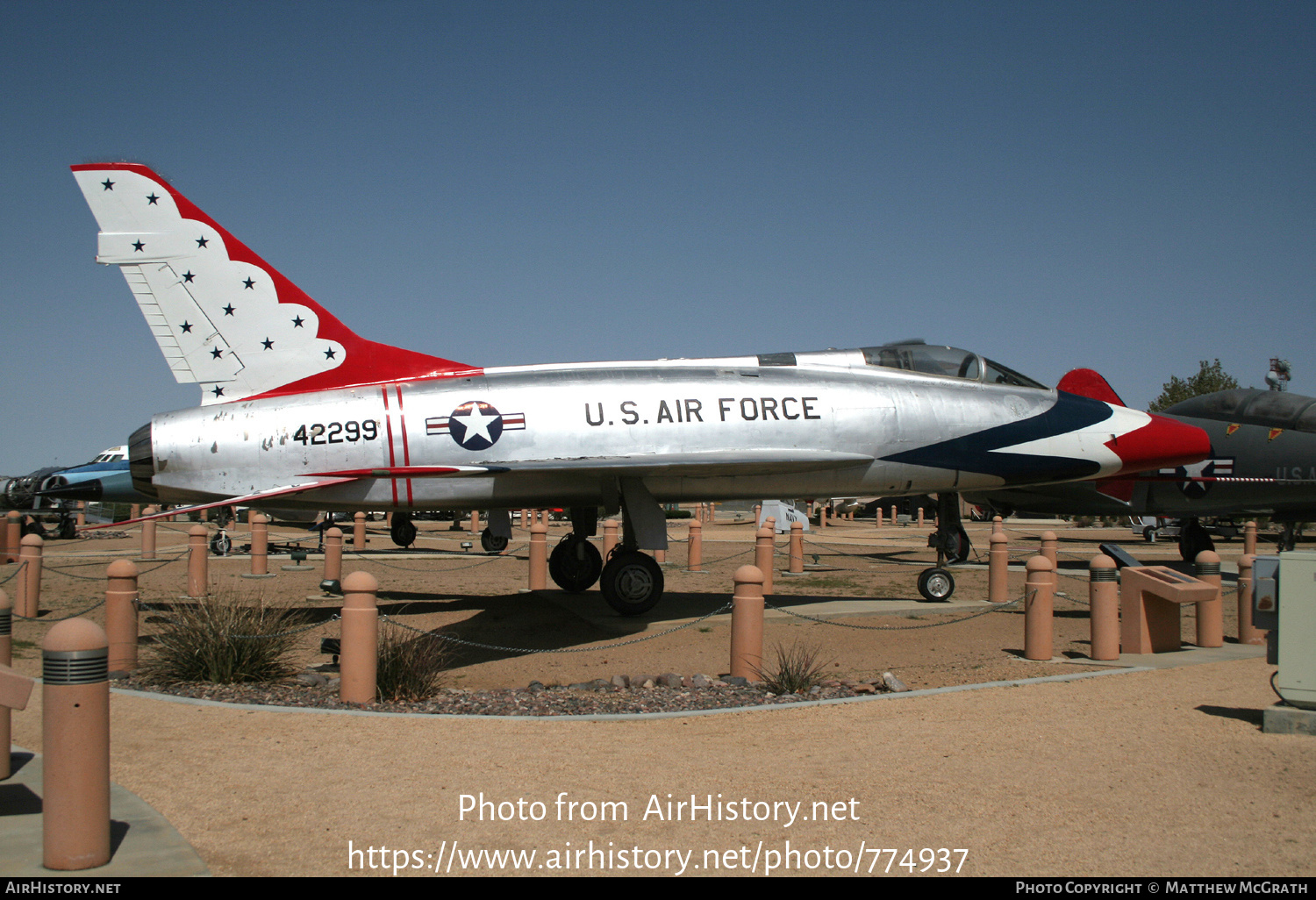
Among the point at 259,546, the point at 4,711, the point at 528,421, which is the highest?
the point at 528,421

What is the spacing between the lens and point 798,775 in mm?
5051

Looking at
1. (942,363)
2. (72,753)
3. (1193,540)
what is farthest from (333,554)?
(1193,540)

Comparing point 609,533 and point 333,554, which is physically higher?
point 609,533

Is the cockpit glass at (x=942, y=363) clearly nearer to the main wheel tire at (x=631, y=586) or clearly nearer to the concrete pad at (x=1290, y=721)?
the main wheel tire at (x=631, y=586)

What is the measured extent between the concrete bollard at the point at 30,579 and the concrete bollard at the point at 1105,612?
12035 millimetres

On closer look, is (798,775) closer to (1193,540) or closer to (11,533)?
(1193,540)

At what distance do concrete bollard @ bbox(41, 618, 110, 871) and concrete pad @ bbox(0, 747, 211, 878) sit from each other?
9cm

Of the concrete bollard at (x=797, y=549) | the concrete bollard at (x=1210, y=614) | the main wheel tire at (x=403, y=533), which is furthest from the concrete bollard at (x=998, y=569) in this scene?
the main wheel tire at (x=403, y=533)

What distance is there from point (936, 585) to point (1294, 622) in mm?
7014

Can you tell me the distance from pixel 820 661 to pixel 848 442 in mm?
3602

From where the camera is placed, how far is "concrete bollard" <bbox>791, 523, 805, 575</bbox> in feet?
61.3

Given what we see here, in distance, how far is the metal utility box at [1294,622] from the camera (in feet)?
18.9

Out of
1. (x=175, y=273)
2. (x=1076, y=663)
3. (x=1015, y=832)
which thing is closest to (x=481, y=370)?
(x=175, y=273)
